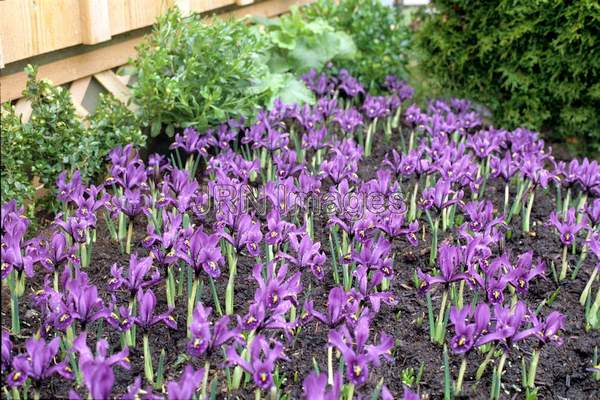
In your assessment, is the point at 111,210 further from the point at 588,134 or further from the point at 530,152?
the point at 588,134

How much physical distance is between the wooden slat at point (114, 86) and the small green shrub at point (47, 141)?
2.29ft

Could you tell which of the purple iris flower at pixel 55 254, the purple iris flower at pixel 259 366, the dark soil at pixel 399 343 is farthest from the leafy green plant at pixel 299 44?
the purple iris flower at pixel 259 366

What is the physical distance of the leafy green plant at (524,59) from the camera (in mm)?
5191

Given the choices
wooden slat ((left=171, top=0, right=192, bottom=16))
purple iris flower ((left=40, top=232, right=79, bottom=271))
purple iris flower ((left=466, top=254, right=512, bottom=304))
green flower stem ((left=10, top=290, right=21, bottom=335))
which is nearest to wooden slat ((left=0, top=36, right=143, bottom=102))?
wooden slat ((left=171, top=0, right=192, bottom=16))

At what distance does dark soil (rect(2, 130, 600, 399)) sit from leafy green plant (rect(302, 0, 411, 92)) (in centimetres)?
299

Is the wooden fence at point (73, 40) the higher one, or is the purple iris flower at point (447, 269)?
the wooden fence at point (73, 40)

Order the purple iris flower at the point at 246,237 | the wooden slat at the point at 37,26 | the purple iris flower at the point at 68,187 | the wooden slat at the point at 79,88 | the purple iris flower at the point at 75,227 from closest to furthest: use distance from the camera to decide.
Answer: the purple iris flower at the point at 246,237 < the purple iris flower at the point at 75,227 < the purple iris flower at the point at 68,187 < the wooden slat at the point at 37,26 < the wooden slat at the point at 79,88

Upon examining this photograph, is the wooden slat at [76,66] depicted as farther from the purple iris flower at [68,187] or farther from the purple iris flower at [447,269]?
the purple iris flower at [447,269]

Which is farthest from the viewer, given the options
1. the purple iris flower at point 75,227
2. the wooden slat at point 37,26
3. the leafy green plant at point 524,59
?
the leafy green plant at point 524,59

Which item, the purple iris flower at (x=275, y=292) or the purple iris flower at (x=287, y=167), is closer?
the purple iris flower at (x=275, y=292)

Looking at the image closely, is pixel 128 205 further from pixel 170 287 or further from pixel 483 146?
pixel 483 146

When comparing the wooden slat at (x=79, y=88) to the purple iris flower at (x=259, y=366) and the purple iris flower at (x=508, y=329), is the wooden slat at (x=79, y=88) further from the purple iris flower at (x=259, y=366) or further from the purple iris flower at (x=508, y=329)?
the purple iris flower at (x=508, y=329)

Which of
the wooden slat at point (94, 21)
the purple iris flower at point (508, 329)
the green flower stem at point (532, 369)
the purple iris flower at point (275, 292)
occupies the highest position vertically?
the wooden slat at point (94, 21)

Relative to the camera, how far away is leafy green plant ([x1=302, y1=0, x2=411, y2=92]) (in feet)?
20.5
